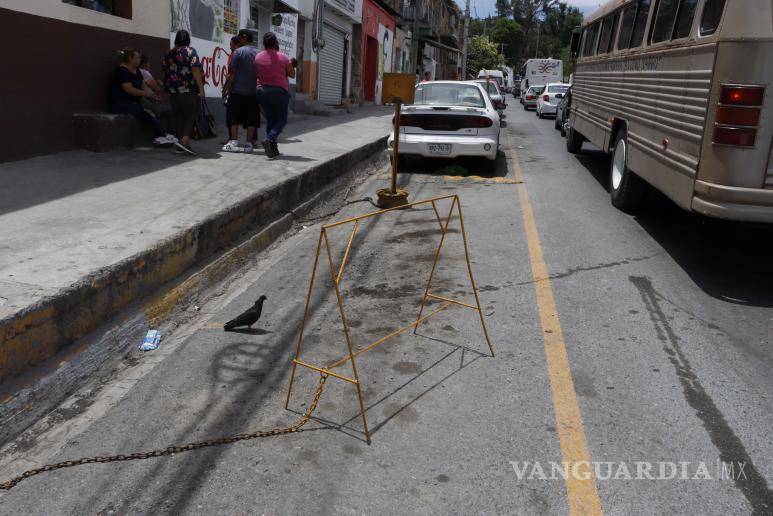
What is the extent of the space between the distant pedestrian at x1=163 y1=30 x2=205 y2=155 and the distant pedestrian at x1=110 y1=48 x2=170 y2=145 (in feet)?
1.18

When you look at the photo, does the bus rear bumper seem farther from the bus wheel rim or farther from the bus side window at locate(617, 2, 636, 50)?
the bus side window at locate(617, 2, 636, 50)

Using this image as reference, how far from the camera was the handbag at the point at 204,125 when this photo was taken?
36.0 ft

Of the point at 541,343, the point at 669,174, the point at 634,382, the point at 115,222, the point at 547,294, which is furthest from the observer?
the point at 669,174

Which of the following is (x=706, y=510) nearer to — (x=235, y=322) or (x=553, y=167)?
(x=235, y=322)

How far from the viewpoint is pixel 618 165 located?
28.4 ft

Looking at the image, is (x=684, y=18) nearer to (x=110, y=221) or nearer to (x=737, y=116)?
(x=737, y=116)

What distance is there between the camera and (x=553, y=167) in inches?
473

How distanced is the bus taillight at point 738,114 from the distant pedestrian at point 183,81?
22.1 ft

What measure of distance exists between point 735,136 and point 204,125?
864 cm

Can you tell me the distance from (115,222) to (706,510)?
4722 millimetres

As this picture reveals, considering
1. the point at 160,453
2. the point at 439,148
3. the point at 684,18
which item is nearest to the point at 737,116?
the point at 684,18

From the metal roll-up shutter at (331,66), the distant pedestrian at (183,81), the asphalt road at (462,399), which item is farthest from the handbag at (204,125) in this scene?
the metal roll-up shutter at (331,66)

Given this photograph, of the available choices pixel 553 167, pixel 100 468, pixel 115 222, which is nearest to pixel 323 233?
pixel 100 468

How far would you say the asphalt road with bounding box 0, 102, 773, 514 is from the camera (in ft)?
9.00
